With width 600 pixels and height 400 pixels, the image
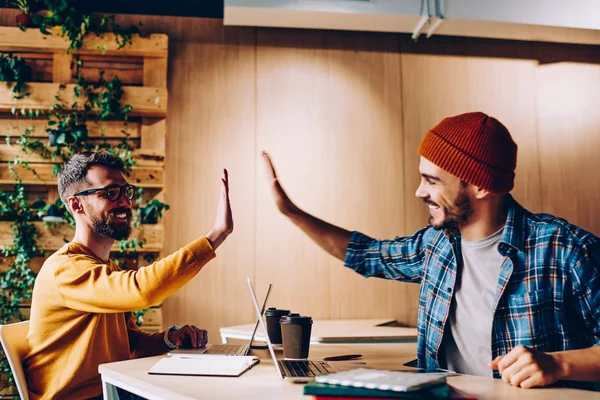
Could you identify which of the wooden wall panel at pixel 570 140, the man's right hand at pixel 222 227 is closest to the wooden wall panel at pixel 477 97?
the wooden wall panel at pixel 570 140

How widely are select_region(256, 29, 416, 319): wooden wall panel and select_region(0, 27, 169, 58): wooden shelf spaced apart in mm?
711

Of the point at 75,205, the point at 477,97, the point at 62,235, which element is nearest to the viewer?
the point at 75,205

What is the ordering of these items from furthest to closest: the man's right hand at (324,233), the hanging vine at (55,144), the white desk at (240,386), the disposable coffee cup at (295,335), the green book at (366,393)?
the hanging vine at (55,144) → the man's right hand at (324,233) → the disposable coffee cup at (295,335) → the white desk at (240,386) → the green book at (366,393)

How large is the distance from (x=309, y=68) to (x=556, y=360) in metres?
2.93

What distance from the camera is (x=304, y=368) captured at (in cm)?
142

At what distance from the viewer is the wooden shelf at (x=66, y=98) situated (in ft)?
11.4

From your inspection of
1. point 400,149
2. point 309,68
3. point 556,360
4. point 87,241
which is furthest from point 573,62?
point 87,241

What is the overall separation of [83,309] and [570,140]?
369cm

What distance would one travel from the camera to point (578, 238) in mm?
1604

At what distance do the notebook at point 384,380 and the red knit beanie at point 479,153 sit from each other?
0.76 meters

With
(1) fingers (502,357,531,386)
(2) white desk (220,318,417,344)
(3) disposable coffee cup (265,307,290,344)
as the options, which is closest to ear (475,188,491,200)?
(1) fingers (502,357,531,386)

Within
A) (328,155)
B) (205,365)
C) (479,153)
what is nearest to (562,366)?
(479,153)

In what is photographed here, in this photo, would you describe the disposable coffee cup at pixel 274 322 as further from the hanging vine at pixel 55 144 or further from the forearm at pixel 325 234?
the hanging vine at pixel 55 144

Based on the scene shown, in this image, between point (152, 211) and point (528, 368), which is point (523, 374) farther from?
point (152, 211)
